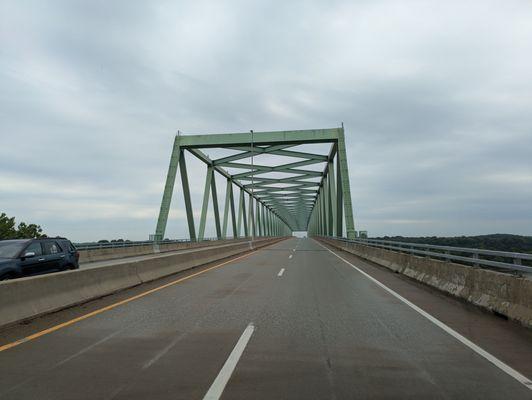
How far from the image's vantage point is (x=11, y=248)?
11.5m

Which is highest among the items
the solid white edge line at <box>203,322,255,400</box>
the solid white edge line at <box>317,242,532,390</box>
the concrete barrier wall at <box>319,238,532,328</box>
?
the concrete barrier wall at <box>319,238,532,328</box>

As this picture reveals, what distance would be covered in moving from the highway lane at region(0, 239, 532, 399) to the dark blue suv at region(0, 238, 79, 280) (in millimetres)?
3272

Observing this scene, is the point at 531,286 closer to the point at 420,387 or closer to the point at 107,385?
the point at 420,387

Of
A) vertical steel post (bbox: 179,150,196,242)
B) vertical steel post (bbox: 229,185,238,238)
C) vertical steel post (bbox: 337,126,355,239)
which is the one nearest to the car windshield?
vertical steel post (bbox: 337,126,355,239)

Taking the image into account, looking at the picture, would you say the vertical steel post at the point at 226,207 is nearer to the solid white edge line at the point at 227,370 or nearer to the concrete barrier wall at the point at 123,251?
the concrete barrier wall at the point at 123,251

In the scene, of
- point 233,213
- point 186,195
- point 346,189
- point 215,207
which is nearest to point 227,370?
point 346,189

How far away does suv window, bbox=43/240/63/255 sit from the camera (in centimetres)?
1268

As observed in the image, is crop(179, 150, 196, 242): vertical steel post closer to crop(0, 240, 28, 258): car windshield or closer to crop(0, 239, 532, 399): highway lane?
crop(0, 240, 28, 258): car windshield

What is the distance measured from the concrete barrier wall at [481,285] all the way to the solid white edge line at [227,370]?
469 centimetres

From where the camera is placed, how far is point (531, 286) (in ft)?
24.8

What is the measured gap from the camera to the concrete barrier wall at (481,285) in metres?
7.83

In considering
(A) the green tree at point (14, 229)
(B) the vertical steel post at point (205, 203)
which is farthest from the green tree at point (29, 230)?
(B) the vertical steel post at point (205, 203)

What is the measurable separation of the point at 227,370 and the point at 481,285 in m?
6.91

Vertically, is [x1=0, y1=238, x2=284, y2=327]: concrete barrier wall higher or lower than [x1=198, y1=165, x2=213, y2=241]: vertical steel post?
lower
